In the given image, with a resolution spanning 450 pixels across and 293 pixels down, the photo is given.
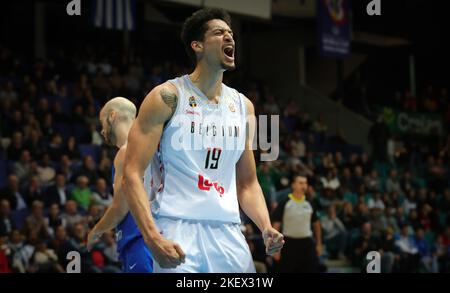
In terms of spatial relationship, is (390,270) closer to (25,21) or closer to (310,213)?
(310,213)

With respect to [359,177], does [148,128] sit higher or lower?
higher

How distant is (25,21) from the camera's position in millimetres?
18922

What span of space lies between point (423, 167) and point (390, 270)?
5.82 m

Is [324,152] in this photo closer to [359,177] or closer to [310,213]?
[359,177]

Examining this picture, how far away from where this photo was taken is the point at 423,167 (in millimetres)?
19859

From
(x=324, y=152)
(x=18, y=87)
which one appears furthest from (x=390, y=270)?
(x=18, y=87)

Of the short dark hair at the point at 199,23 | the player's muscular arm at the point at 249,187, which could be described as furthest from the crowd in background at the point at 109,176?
the short dark hair at the point at 199,23

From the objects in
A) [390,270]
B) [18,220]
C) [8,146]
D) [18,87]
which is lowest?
[390,270]

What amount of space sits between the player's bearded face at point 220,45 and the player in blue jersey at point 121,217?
1.07 m

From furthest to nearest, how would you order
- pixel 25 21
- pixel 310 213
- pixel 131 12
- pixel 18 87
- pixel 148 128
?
pixel 25 21 → pixel 131 12 → pixel 18 87 → pixel 310 213 → pixel 148 128

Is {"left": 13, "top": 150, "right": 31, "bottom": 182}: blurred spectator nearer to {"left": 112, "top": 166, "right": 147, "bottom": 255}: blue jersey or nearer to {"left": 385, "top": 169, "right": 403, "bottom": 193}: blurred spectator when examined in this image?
{"left": 112, "top": 166, "right": 147, "bottom": 255}: blue jersey

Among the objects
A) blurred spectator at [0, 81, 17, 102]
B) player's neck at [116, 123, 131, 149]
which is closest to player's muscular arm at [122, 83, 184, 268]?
player's neck at [116, 123, 131, 149]

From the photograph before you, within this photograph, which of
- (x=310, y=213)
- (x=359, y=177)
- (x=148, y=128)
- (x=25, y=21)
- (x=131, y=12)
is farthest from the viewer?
(x=25, y=21)

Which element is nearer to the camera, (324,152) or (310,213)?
(310,213)
